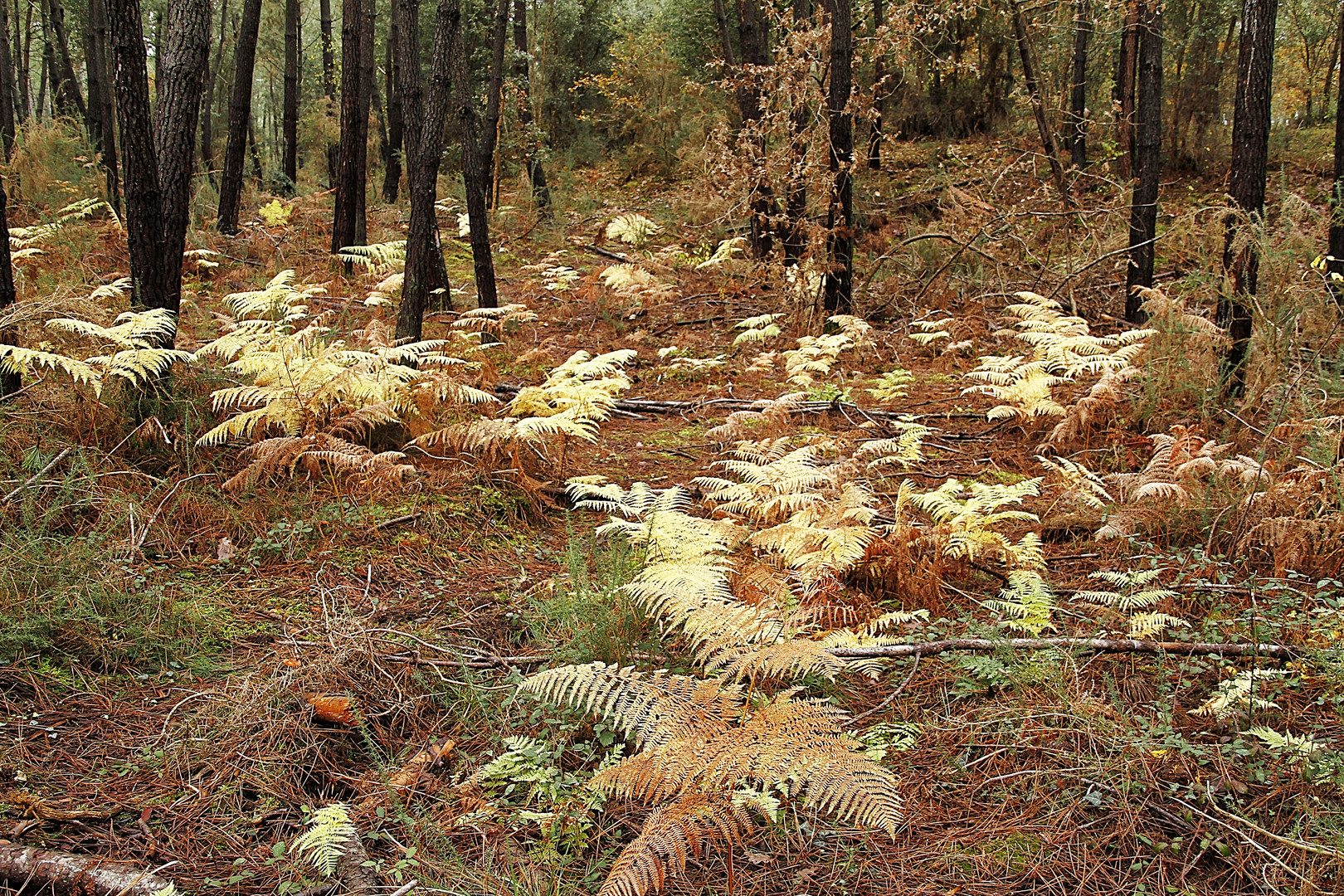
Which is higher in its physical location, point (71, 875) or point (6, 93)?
point (6, 93)

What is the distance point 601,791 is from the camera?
7.86ft

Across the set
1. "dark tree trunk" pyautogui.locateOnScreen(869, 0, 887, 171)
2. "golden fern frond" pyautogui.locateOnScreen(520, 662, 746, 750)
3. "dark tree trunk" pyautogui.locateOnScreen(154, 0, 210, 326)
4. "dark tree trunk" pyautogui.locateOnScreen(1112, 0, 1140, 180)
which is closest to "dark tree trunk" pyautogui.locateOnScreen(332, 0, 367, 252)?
"dark tree trunk" pyautogui.locateOnScreen(154, 0, 210, 326)

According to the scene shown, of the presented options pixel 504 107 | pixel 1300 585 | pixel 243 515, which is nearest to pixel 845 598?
pixel 1300 585

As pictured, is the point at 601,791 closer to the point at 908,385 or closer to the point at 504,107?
the point at 908,385

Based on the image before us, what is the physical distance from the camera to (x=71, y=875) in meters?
2.03

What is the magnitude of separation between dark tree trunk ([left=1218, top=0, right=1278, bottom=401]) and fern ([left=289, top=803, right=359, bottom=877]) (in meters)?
5.67

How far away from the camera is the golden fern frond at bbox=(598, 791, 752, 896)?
184 cm

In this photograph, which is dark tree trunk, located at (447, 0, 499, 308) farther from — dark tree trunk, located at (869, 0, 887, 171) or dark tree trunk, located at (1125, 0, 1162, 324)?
dark tree trunk, located at (1125, 0, 1162, 324)

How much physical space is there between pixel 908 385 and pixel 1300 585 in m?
4.23

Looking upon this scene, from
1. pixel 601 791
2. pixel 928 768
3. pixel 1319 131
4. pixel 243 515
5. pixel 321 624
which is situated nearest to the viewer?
pixel 601 791

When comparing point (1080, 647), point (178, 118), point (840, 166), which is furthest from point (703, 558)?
point (840, 166)

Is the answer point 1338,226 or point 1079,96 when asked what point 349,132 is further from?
point 1079,96

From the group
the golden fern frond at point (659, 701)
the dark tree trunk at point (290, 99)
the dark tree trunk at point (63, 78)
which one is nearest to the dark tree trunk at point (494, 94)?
the dark tree trunk at point (290, 99)

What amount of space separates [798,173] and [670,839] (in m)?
8.31
